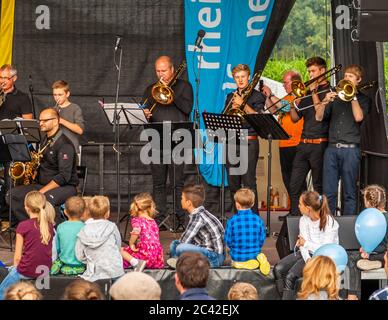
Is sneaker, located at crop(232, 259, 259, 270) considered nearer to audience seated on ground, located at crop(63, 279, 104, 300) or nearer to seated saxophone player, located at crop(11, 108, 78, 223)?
seated saxophone player, located at crop(11, 108, 78, 223)

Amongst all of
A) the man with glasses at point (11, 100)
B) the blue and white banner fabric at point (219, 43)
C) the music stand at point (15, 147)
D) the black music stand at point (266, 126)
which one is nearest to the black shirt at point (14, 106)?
the man with glasses at point (11, 100)

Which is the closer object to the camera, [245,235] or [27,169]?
[245,235]

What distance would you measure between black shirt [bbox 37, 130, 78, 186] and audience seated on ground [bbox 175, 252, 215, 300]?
172 inches

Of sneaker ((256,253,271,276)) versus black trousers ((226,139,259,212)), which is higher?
black trousers ((226,139,259,212))

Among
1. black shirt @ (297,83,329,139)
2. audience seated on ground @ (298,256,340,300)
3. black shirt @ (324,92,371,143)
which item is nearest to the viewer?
audience seated on ground @ (298,256,340,300)

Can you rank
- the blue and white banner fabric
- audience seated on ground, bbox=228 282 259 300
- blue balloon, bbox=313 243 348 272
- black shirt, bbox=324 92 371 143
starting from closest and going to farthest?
audience seated on ground, bbox=228 282 259 300 → blue balloon, bbox=313 243 348 272 → black shirt, bbox=324 92 371 143 → the blue and white banner fabric

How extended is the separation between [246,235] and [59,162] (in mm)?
2416

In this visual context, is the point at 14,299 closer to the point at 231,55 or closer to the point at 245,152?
the point at 245,152

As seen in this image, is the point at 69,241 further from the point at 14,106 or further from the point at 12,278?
the point at 14,106

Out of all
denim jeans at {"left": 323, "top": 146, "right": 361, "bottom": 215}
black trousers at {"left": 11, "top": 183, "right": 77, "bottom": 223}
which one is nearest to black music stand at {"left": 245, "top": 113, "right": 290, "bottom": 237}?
denim jeans at {"left": 323, "top": 146, "right": 361, "bottom": 215}

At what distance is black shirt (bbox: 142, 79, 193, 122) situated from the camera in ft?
36.9

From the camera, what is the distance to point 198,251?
873 centimetres

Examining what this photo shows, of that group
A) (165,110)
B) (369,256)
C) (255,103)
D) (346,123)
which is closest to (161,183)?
(165,110)

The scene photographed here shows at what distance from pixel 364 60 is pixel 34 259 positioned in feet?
15.2
